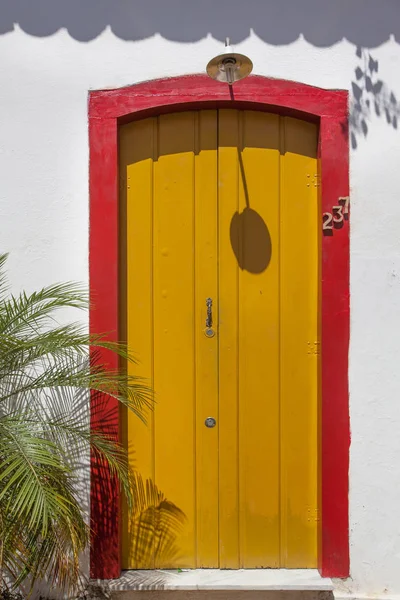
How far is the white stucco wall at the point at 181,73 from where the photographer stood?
3.38 metres

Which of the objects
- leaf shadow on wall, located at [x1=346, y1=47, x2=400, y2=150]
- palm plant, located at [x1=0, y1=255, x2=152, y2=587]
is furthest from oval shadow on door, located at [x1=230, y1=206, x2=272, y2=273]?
palm plant, located at [x1=0, y1=255, x2=152, y2=587]

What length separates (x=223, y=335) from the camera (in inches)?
137

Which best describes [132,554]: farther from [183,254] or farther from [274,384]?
[183,254]

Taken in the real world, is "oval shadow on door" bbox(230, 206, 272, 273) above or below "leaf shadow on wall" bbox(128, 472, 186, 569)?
above

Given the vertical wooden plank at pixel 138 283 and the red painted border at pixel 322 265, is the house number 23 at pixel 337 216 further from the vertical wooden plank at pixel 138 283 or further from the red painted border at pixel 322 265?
the vertical wooden plank at pixel 138 283

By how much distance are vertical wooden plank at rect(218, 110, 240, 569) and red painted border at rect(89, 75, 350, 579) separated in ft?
1.03

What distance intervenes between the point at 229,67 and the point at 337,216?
3.37 feet

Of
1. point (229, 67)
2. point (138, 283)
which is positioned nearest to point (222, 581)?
point (138, 283)

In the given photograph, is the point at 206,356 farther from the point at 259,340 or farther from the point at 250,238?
the point at 250,238

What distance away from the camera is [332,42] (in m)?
3.43

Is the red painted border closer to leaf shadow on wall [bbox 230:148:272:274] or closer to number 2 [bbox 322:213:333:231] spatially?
number 2 [bbox 322:213:333:231]

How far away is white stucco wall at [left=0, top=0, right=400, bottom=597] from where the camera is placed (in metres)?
3.38

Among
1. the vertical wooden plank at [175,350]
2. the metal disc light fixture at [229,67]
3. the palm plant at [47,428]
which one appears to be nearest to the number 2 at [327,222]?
the vertical wooden plank at [175,350]

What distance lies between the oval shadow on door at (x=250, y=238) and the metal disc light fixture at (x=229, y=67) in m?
0.75
